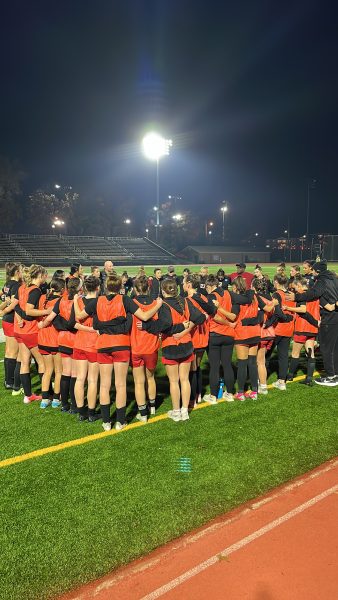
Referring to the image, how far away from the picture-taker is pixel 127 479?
15.1ft

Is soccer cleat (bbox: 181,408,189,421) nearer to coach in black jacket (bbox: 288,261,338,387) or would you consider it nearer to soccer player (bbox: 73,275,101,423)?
soccer player (bbox: 73,275,101,423)

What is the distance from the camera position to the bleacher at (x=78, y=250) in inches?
2200

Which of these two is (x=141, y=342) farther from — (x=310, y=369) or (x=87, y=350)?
(x=310, y=369)

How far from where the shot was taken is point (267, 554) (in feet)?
11.5

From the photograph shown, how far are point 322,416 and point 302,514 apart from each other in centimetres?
251

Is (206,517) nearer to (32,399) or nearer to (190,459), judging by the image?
(190,459)

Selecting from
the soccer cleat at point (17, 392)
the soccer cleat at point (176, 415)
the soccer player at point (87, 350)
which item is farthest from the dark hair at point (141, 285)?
the soccer cleat at point (17, 392)

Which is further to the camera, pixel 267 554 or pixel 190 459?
pixel 190 459

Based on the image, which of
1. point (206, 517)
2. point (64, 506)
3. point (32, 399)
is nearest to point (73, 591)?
point (64, 506)

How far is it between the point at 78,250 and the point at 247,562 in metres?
60.8

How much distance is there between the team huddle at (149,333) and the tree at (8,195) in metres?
68.3

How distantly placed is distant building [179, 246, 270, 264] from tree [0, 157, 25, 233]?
31.7 meters

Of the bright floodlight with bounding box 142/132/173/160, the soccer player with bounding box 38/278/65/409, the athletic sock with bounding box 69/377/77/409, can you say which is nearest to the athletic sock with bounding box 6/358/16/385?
the soccer player with bounding box 38/278/65/409

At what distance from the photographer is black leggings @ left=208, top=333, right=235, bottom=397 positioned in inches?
255
